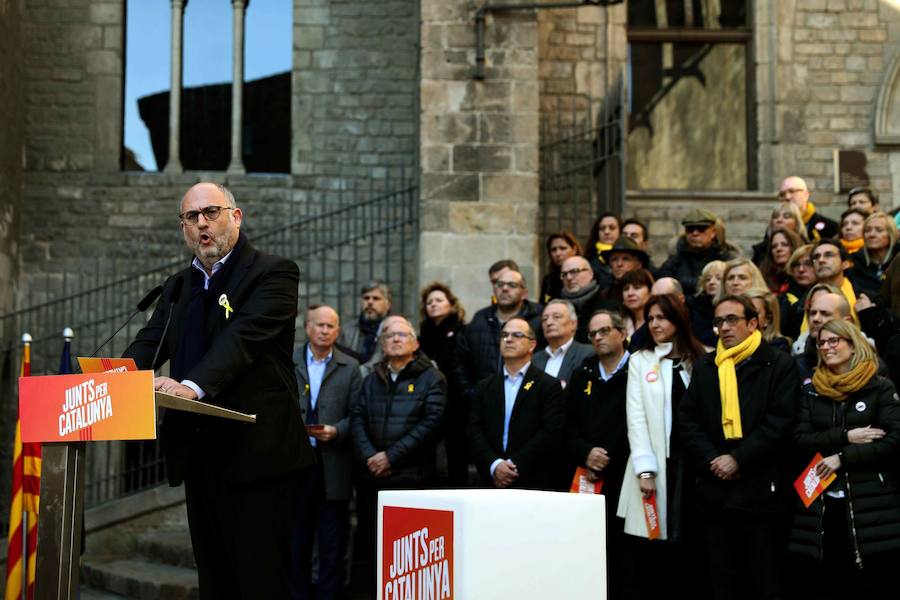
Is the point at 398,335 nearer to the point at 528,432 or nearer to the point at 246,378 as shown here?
the point at 528,432

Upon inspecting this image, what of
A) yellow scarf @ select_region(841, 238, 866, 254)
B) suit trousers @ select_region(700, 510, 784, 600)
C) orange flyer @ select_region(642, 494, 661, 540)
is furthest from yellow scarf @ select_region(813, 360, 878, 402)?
yellow scarf @ select_region(841, 238, 866, 254)

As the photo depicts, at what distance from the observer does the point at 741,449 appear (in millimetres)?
5949

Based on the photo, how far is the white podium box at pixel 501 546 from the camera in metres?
2.66

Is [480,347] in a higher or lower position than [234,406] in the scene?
higher

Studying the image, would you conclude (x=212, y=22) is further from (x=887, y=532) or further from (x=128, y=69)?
(x=887, y=532)

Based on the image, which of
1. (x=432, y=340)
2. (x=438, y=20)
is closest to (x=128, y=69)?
(x=438, y=20)

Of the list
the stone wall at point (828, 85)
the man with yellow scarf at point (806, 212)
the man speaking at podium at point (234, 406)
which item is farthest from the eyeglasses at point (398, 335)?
the stone wall at point (828, 85)

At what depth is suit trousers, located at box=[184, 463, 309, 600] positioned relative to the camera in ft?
12.9

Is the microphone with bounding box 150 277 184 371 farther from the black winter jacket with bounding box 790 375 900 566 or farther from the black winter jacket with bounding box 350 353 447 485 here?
the black winter jacket with bounding box 790 375 900 566

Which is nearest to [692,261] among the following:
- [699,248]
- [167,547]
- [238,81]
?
[699,248]

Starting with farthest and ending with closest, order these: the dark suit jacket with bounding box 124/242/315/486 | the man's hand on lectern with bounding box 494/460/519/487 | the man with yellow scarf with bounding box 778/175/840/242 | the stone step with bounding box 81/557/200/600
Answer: the man with yellow scarf with bounding box 778/175/840/242 → the stone step with bounding box 81/557/200/600 → the man's hand on lectern with bounding box 494/460/519/487 → the dark suit jacket with bounding box 124/242/315/486

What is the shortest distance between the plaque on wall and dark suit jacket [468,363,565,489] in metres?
7.06

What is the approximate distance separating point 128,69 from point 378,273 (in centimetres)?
374

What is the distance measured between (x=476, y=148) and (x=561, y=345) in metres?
3.94
